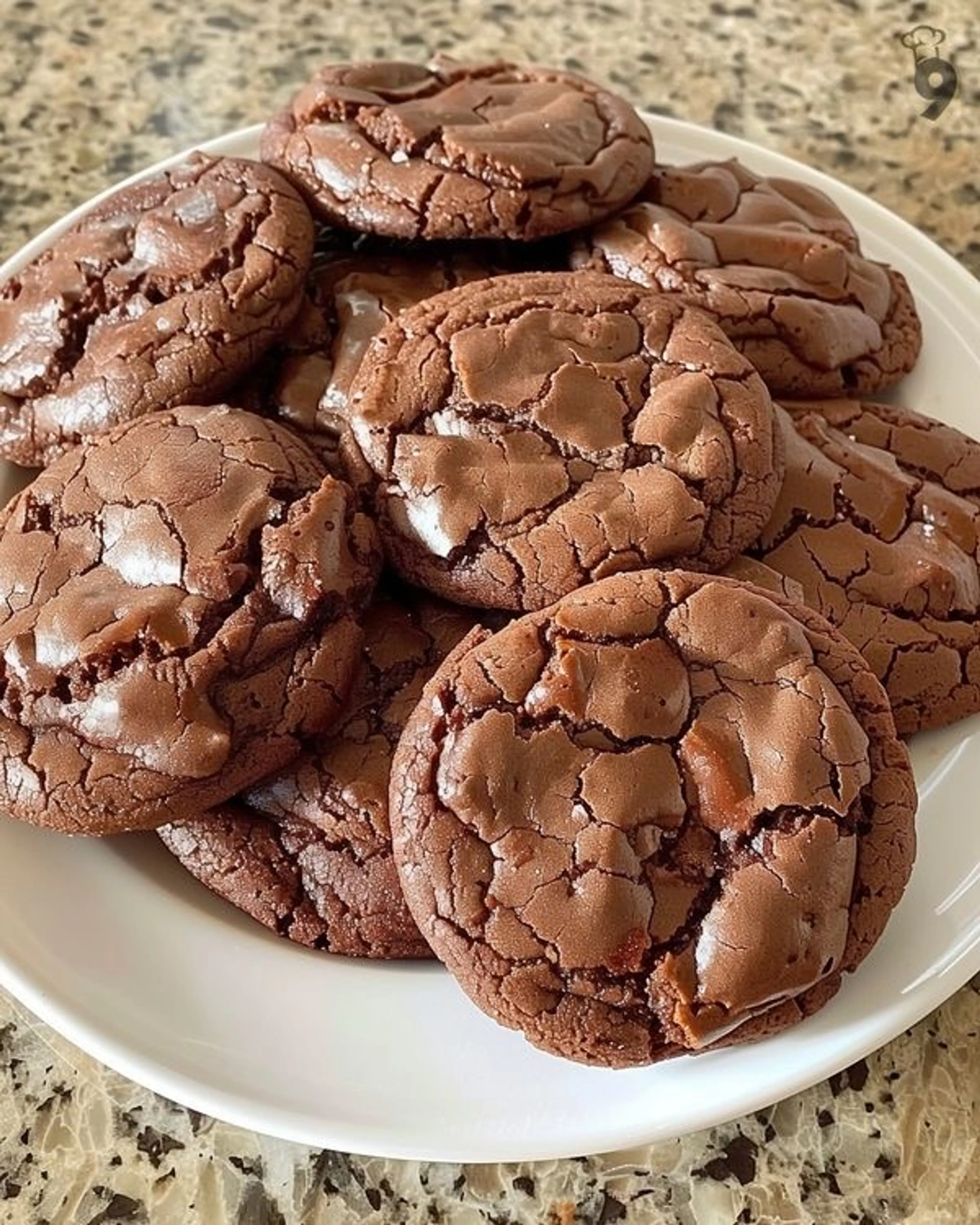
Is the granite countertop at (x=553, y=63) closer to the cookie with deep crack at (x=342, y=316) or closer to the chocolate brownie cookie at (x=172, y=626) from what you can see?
the chocolate brownie cookie at (x=172, y=626)

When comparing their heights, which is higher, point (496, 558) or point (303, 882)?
point (496, 558)

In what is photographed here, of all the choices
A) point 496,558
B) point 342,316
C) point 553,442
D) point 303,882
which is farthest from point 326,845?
point 342,316

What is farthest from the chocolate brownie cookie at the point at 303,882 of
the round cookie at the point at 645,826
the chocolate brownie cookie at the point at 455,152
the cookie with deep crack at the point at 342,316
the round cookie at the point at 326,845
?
the chocolate brownie cookie at the point at 455,152

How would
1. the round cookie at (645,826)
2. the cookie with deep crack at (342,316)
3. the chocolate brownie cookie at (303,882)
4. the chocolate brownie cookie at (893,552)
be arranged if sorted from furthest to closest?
the cookie with deep crack at (342,316), the chocolate brownie cookie at (893,552), the chocolate brownie cookie at (303,882), the round cookie at (645,826)

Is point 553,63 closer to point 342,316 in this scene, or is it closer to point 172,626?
point 342,316

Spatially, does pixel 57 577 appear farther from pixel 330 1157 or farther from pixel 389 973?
pixel 330 1157

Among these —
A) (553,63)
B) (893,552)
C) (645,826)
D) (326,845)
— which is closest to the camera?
(645,826)

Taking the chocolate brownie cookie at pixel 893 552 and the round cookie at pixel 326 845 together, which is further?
the chocolate brownie cookie at pixel 893 552
